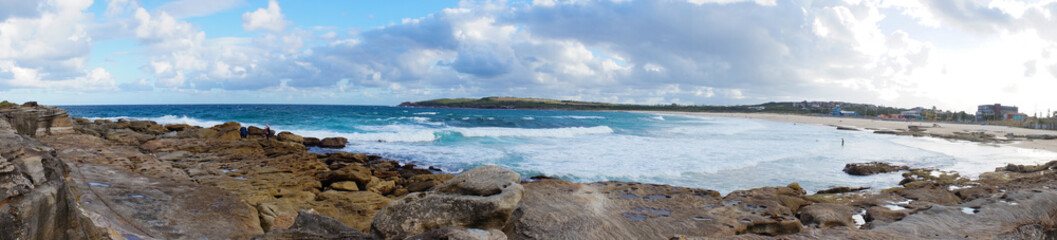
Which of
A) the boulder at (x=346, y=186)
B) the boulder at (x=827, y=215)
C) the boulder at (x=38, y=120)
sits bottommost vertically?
the boulder at (x=346, y=186)

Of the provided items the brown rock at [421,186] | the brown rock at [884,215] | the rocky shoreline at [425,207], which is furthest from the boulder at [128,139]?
the brown rock at [884,215]

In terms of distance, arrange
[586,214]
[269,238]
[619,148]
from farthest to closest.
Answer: [619,148] → [586,214] → [269,238]

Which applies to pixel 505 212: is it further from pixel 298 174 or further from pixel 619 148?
pixel 619 148

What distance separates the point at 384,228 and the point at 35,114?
15606 mm

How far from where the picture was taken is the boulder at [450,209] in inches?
188

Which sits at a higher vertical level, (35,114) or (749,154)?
(35,114)

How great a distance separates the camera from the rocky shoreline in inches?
128

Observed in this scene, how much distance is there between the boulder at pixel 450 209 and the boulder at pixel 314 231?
34 cm

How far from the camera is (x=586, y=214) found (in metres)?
6.27

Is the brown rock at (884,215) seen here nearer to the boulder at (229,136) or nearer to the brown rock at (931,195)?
the brown rock at (931,195)

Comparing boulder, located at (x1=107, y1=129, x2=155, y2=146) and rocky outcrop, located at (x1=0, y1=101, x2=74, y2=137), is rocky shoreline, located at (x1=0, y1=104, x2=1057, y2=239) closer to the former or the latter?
rocky outcrop, located at (x1=0, y1=101, x2=74, y2=137)

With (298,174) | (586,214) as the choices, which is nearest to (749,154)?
(586,214)

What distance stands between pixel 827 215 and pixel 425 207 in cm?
558

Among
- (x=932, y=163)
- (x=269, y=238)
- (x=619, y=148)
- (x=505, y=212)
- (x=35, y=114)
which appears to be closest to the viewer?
(x=269, y=238)
